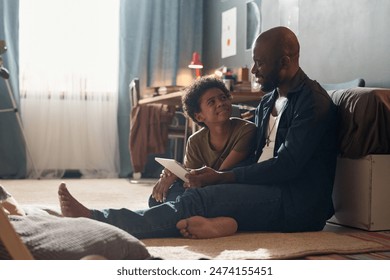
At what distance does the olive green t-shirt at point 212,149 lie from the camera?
214 cm

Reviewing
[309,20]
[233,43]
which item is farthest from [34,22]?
[309,20]

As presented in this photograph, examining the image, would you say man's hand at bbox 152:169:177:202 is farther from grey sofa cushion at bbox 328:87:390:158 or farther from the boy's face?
grey sofa cushion at bbox 328:87:390:158

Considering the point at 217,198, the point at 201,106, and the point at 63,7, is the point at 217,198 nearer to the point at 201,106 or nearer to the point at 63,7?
the point at 201,106

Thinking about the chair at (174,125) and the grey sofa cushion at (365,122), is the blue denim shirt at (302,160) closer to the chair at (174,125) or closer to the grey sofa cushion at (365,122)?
the grey sofa cushion at (365,122)

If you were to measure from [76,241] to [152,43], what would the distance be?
4.28 m

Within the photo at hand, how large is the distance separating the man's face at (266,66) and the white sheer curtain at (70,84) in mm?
3229

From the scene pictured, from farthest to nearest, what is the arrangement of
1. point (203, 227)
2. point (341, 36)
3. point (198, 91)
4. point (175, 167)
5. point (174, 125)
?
point (174, 125) → point (341, 36) → point (198, 91) → point (175, 167) → point (203, 227)

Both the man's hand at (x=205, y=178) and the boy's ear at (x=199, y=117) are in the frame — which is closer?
the man's hand at (x=205, y=178)

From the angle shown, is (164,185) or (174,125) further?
(174,125)

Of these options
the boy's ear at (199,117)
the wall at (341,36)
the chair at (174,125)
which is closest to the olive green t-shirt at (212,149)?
the boy's ear at (199,117)

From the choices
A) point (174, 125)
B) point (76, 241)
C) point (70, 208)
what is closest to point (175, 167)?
point (70, 208)

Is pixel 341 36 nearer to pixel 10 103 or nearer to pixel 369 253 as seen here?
pixel 369 253

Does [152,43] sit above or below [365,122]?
above

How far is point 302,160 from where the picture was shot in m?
1.91
